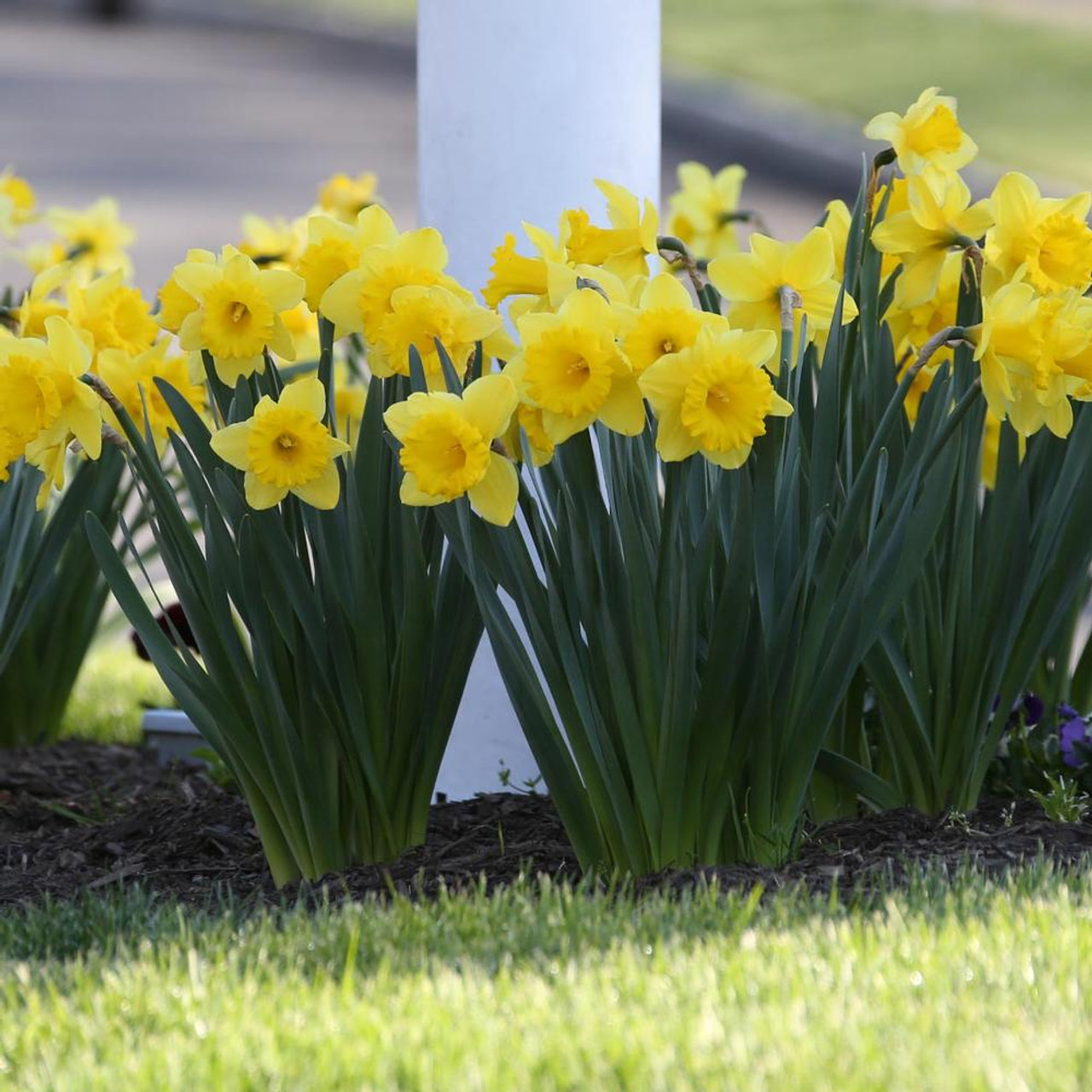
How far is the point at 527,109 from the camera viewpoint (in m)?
3.30

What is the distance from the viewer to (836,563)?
2436 millimetres

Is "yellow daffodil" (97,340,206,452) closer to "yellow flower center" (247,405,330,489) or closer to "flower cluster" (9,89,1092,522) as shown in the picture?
"flower cluster" (9,89,1092,522)

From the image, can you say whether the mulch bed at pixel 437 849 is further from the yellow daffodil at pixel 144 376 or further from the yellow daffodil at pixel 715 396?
the yellow daffodil at pixel 144 376

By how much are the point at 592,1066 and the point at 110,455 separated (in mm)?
1840

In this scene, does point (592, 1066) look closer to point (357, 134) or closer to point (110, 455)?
point (110, 455)

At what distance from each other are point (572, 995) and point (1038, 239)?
1.31 meters

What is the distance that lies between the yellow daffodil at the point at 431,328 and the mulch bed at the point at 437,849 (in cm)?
73

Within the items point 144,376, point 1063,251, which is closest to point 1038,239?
point 1063,251

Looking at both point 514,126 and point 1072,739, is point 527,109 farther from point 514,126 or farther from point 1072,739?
point 1072,739

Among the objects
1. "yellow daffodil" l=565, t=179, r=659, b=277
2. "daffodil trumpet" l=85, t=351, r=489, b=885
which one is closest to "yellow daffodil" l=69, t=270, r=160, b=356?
"daffodil trumpet" l=85, t=351, r=489, b=885

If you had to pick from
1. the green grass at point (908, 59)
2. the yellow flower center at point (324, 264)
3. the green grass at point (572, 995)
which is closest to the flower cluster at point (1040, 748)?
the green grass at point (572, 995)

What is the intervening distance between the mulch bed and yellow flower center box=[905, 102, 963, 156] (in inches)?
40.7

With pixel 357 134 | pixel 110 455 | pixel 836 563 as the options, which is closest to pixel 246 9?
pixel 357 134

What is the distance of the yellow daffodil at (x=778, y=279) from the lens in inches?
100.0
